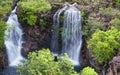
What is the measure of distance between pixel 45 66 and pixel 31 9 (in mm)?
18448

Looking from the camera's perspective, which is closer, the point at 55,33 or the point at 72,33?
the point at 72,33

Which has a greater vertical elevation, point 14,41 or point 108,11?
point 108,11

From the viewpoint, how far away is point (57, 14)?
118ft

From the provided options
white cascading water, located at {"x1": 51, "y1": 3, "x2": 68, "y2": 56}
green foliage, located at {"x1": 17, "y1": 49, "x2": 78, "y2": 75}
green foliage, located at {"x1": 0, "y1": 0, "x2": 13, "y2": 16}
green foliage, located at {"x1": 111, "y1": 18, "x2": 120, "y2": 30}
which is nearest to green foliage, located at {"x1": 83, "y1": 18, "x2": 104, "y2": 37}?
A: green foliage, located at {"x1": 111, "y1": 18, "x2": 120, "y2": 30}

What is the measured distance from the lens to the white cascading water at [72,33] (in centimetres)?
3559

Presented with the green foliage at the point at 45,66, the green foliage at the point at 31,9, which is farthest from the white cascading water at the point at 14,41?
the green foliage at the point at 45,66

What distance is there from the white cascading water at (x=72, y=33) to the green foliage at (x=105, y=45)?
7147 mm

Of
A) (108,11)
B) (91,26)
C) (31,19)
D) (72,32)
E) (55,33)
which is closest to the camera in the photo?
(91,26)

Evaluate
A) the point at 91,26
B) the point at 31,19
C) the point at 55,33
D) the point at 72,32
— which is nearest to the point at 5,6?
the point at 31,19

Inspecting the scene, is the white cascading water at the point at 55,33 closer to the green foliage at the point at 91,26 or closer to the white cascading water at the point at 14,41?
the green foliage at the point at 91,26

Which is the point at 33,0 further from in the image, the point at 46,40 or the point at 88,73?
the point at 88,73

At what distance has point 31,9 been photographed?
3516cm

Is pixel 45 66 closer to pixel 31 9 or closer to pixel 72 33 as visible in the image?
pixel 31 9

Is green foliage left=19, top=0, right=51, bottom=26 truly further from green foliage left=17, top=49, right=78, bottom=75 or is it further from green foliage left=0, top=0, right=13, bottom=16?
green foliage left=17, top=49, right=78, bottom=75
